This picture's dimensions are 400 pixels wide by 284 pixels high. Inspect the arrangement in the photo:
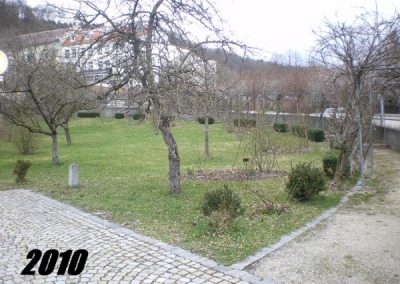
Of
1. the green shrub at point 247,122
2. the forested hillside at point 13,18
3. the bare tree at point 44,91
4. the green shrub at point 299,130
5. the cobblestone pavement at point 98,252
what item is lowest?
the cobblestone pavement at point 98,252

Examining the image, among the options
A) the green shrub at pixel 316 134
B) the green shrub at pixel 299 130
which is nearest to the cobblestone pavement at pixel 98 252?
the green shrub at pixel 299 130

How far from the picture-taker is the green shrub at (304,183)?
7.70 meters

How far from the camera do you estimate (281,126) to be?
73.3ft

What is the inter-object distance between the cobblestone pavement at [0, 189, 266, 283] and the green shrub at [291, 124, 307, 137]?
43.6 feet

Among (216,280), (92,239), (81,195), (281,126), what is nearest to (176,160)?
(81,195)

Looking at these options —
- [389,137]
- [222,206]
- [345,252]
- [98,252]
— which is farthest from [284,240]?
[389,137]

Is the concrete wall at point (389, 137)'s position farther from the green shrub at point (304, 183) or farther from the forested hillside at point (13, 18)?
Result: the forested hillside at point (13, 18)

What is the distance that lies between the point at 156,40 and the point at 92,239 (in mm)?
4290

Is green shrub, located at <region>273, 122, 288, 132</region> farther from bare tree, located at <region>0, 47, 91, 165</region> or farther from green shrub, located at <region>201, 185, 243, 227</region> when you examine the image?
green shrub, located at <region>201, 185, 243, 227</region>

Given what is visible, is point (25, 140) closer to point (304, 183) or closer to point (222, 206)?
point (304, 183)

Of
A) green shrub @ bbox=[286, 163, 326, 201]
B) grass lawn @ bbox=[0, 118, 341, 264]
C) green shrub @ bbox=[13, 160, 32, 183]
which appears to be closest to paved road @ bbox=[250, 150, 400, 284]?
grass lawn @ bbox=[0, 118, 341, 264]

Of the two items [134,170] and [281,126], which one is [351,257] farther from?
[281,126]

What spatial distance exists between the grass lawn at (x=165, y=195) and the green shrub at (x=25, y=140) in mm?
508

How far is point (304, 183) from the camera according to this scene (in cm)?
770
